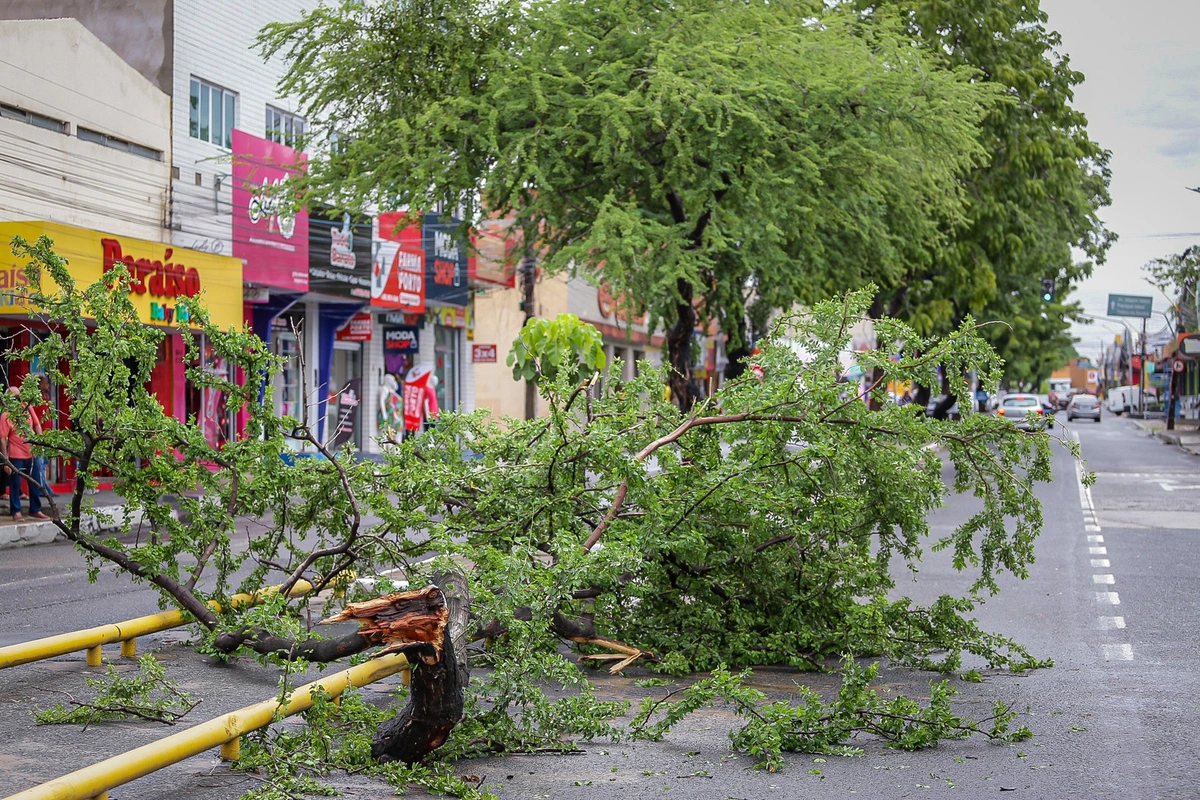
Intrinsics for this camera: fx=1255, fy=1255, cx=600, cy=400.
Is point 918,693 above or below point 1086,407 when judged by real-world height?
above

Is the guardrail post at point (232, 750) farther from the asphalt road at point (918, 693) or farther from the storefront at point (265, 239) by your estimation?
the storefront at point (265, 239)

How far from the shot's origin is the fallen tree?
656cm

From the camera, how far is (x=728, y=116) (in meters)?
16.8

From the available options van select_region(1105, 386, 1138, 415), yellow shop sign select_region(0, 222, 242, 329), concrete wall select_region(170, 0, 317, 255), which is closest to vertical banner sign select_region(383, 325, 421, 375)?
concrete wall select_region(170, 0, 317, 255)

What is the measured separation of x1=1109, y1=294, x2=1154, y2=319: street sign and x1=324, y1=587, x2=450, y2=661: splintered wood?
8962 centimetres

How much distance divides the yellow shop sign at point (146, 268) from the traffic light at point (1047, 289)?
2432 cm

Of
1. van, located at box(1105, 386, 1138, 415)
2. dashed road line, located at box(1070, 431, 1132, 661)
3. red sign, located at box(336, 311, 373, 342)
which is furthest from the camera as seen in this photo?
van, located at box(1105, 386, 1138, 415)

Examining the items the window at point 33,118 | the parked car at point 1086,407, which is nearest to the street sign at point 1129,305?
the parked car at point 1086,407

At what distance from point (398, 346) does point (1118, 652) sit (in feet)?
82.0

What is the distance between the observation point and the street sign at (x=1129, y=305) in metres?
86.8

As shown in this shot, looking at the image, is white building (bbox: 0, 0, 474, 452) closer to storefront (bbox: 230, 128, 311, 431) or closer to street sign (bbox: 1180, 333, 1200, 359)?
storefront (bbox: 230, 128, 311, 431)

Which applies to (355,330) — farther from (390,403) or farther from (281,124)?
(281,124)

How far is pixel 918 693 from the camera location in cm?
739

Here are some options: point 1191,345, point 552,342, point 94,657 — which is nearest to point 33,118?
point 552,342
